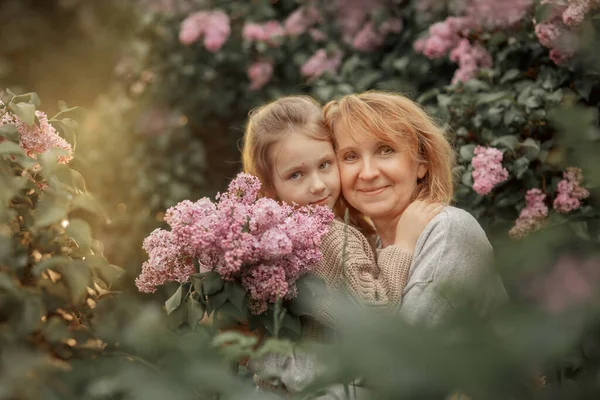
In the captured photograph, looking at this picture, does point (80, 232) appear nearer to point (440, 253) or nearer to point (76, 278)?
point (76, 278)

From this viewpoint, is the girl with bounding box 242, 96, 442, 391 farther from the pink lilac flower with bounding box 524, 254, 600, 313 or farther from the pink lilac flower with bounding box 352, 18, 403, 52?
the pink lilac flower with bounding box 352, 18, 403, 52

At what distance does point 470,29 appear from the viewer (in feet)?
10.7

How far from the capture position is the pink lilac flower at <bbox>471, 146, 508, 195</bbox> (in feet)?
8.67

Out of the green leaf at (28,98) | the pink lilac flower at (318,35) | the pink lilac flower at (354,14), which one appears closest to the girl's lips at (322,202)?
the green leaf at (28,98)

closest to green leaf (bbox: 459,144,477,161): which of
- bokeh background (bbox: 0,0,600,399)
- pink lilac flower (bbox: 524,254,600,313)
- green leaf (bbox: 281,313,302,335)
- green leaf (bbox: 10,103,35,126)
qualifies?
bokeh background (bbox: 0,0,600,399)

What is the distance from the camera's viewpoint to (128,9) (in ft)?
16.4

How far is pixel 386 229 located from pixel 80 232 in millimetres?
1048

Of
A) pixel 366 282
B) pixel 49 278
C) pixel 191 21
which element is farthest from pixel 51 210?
pixel 191 21

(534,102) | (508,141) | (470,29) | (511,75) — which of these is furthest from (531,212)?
(470,29)

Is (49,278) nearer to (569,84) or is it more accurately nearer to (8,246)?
(8,246)

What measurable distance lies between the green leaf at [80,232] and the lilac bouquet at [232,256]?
0.20 meters

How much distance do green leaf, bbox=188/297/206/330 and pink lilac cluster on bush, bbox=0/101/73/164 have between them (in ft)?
1.40

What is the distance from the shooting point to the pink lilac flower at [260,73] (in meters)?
4.47

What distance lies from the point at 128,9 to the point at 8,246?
13.4ft
